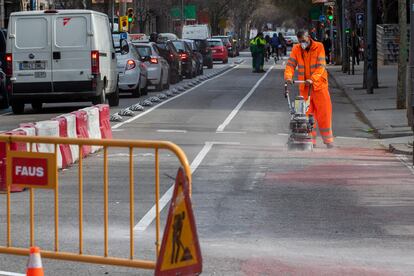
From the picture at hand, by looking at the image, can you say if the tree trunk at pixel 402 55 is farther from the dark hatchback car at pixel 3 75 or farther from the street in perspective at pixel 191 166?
the dark hatchback car at pixel 3 75

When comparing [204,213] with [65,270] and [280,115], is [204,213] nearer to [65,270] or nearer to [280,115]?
[65,270]

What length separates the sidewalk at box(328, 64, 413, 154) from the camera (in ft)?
71.5

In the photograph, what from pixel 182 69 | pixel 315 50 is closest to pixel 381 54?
pixel 182 69

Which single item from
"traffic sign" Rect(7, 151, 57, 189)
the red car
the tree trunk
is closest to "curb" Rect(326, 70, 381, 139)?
the tree trunk

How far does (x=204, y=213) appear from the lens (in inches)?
484

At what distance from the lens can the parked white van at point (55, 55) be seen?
89.1 ft

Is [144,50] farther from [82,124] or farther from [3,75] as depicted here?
[82,124]

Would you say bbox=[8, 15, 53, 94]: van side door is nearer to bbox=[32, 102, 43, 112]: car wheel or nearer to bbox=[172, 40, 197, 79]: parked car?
bbox=[32, 102, 43, 112]: car wheel

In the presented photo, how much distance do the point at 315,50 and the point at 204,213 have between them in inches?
303

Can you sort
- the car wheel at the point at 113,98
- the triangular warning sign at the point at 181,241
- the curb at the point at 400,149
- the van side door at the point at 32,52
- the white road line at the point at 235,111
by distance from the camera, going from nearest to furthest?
the triangular warning sign at the point at 181,241
the curb at the point at 400,149
the white road line at the point at 235,111
the van side door at the point at 32,52
the car wheel at the point at 113,98

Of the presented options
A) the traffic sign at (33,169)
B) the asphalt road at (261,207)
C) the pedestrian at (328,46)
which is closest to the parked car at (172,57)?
the pedestrian at (328,46)

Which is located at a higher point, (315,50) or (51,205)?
(315,50)

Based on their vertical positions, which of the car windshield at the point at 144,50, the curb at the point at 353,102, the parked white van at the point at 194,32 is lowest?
the curb at the point at 353,102

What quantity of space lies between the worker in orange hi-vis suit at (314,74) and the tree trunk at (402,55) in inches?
363
